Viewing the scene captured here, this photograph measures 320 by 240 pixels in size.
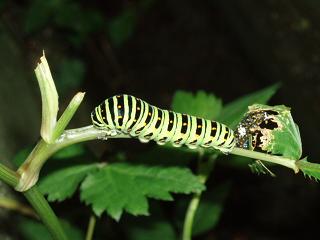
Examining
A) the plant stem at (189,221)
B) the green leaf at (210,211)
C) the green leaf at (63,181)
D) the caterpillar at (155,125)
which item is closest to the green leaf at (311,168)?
the caterpillar at (155,125)

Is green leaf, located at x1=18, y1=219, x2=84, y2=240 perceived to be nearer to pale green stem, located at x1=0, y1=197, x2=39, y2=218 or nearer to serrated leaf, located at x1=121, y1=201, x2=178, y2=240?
pale green stem, located at x1=0, y1=197, x2=39, y2=218

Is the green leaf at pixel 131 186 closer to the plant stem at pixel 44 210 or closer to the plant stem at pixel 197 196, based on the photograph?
the plant stem at pixel 197 196

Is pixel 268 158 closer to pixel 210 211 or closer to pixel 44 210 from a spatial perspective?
pixel 44 210

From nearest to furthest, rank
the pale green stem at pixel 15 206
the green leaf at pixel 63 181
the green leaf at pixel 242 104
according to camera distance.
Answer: the green leaf at pixel 63 181
the green leaf at pixel 242 104
the pale green stem at pixel 15 206

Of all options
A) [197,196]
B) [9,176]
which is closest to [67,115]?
[9,176]

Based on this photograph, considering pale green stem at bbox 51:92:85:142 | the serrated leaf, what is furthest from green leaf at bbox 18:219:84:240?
pale green stem at bbox 51:92:85:142

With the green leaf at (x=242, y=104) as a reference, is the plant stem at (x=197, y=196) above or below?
below
